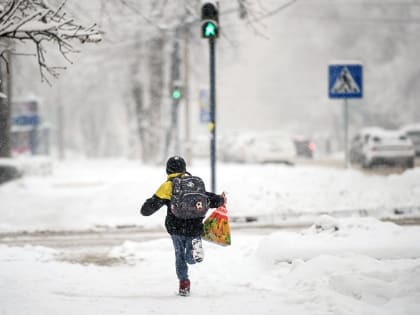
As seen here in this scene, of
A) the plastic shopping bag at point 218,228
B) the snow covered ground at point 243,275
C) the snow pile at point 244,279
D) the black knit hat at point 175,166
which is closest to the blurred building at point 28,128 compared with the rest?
the snow covered ground at point 243,275

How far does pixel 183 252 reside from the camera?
6559 mm

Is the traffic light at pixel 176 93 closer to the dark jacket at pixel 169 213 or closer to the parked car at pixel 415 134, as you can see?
the dark jacket at pixel 169 213

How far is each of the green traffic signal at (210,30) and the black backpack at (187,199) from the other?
5.69 meters

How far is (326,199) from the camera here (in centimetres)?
1507

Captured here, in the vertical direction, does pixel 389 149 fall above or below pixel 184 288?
above

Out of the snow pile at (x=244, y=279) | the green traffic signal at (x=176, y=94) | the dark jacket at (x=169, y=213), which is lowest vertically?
the snow pile at (x=244, y=279)

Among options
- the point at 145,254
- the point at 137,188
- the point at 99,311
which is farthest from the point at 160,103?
the point at 99,311

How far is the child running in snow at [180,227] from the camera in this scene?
6.41 metres

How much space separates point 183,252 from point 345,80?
345 inches

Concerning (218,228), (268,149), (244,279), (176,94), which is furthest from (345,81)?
(268,149)

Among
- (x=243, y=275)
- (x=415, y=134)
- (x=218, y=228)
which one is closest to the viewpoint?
(x=218, y=228)

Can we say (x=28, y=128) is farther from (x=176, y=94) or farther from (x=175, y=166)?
(x=175, y=166)

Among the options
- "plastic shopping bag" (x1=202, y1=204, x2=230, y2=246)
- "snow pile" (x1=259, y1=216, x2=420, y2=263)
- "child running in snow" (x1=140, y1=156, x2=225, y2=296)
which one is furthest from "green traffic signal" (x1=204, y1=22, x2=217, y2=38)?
"child running in snow" (x1=140, y1=156, x2=225, y2=296)

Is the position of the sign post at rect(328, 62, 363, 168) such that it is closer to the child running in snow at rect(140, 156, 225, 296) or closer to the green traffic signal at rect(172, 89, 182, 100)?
the green traffic signal at rect(172, 89, 182, 100)
